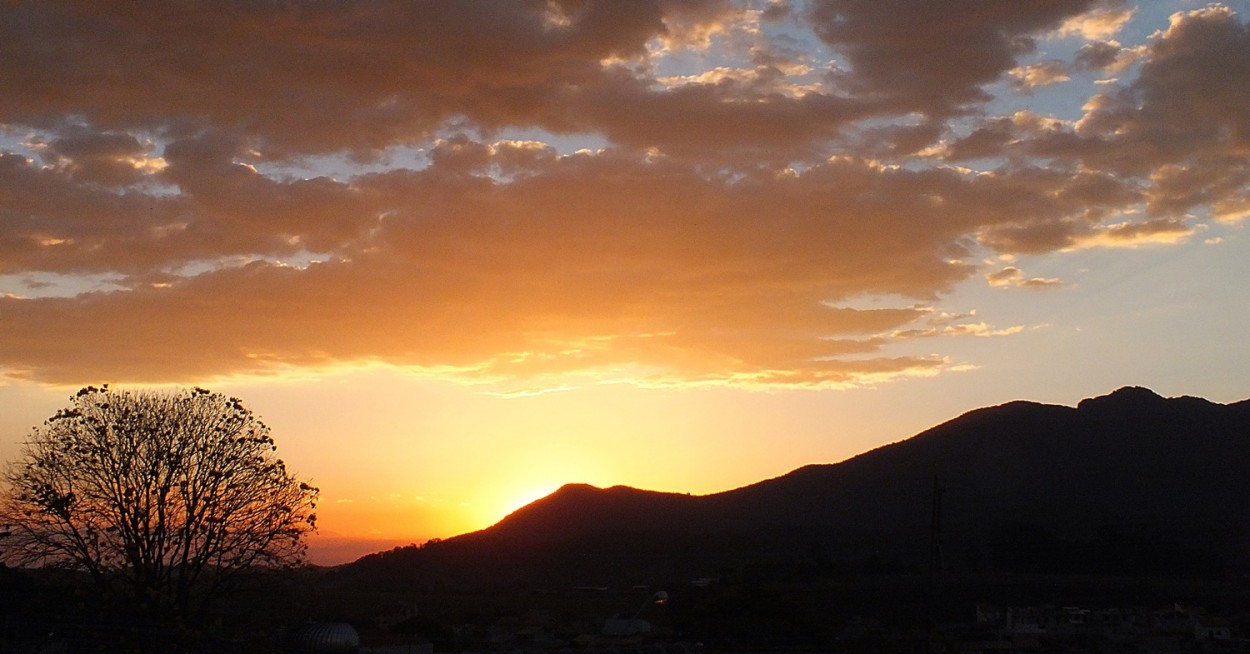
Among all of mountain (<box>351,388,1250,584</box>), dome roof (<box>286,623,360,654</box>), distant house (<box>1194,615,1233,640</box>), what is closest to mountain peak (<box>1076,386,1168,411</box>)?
mountain (<box>351,388,1250,584</box>)

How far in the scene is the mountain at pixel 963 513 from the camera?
82.9m

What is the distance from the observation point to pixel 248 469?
3569cm

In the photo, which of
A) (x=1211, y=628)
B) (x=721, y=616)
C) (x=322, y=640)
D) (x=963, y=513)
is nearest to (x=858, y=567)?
(x=963, y=513)

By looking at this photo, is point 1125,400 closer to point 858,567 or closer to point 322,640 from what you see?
point 858,567

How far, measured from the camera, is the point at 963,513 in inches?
4168

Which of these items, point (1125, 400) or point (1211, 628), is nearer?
point (1211, 628)

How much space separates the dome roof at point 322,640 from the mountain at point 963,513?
4637cm

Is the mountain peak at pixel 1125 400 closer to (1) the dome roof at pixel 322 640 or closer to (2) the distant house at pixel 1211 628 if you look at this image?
(2) the distant house at pixel 1211 628

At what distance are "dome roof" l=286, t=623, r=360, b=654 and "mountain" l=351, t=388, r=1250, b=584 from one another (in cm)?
4637

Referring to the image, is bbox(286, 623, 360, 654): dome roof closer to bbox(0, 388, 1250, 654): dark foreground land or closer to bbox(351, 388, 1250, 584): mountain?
bbox(0, 388, 1250, 654): dark foreground land

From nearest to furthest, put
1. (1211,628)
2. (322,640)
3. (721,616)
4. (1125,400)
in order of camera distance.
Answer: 1. (322,640)
2. (1211,628)
3. (721,616)
4. (1125,400)

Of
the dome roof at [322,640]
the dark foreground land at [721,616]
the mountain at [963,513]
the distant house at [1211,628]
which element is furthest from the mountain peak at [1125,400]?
the dome roof at [322,640]

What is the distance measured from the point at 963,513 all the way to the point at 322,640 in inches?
3272

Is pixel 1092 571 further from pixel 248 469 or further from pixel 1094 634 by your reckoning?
pixel 248 469
